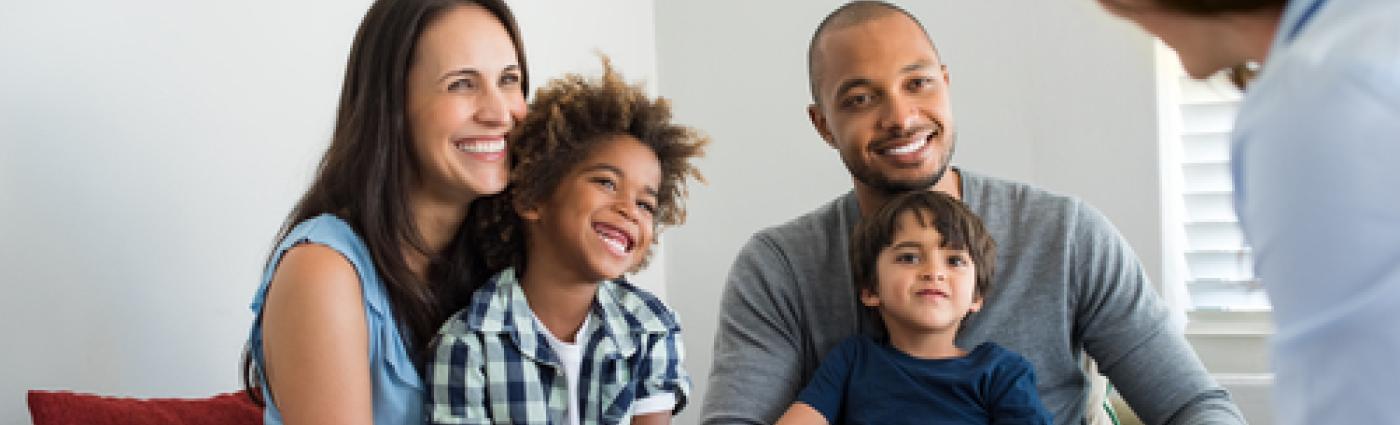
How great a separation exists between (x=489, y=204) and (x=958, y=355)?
0.69 m

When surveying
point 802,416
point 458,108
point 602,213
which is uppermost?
point 458,108

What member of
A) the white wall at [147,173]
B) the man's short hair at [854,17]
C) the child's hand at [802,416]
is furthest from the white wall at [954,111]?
the child's hand at [802,416]

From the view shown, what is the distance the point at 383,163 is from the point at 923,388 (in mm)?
777

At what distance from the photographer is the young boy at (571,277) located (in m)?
1.72

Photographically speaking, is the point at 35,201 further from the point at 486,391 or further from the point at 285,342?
the point at 486,391

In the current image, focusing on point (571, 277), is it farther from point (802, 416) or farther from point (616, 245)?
point (802, 416)

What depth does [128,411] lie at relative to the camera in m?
1.66

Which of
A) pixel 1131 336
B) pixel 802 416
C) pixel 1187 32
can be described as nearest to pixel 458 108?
pixel 802 416

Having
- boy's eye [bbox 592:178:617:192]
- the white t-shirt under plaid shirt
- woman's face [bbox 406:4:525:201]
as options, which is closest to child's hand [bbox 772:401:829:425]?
the white t-shirt under plaid shirt

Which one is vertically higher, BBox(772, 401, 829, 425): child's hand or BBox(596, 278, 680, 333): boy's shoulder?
BBox(596, 278, 680, 333): boy's shoulder

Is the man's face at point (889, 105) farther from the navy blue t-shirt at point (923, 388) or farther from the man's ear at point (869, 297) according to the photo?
the navy blue t-shirt at point (923, 388)

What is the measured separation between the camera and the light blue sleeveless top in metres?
1.66

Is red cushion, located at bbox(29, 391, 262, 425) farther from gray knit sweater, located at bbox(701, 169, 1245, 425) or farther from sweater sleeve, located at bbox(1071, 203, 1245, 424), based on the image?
sweater sleeve, located at bbox(1071, 203, 1245, 424)

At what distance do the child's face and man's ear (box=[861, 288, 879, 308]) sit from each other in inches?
13.7
